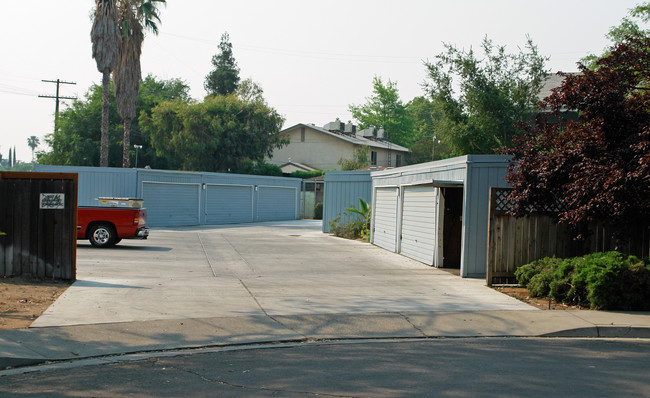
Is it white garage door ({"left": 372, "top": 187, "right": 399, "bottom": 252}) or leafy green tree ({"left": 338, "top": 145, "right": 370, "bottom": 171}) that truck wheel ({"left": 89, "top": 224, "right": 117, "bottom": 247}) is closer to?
white garage door ({"left": 372, "top": 187, "right": 399, "bottom": 252})

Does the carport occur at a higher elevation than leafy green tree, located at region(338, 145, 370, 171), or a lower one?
lower

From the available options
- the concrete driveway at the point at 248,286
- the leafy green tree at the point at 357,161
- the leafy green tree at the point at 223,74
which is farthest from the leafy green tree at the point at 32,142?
the concrete driveway at the point at 248,286

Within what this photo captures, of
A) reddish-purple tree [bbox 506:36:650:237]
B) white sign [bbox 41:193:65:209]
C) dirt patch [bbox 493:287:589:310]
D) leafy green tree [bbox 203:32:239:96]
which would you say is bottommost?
dirt patch [bbox 493:287:589:310]

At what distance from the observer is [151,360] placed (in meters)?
7.05

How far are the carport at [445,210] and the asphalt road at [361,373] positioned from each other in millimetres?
6433

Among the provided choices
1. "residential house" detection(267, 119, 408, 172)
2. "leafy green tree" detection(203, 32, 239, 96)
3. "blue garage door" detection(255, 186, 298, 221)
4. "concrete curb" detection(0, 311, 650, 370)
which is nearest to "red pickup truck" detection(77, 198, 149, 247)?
"concrete curb" detection(0, 311, 650, 370)

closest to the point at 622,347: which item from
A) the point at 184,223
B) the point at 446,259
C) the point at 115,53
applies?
the point at 446,259

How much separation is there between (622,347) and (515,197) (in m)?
4.76

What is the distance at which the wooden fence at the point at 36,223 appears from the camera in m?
11.9

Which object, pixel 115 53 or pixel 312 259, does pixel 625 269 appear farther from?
pixel 115 53

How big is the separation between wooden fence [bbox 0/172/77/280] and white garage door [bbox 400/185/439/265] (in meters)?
8.79

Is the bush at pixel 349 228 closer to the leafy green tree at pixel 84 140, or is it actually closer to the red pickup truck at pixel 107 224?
the red pickup truck at pixel 107 224

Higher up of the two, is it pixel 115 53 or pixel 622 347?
pixel 115 53

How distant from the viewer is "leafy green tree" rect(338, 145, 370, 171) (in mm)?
50125
